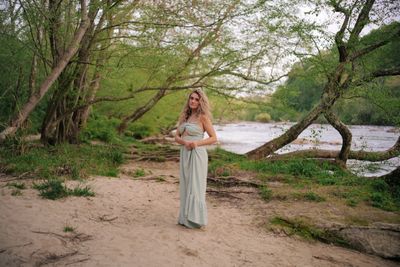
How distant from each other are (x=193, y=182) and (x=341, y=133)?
8.16m

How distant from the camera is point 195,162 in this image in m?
5.66

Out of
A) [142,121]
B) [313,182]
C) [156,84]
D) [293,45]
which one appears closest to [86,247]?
[313,182]

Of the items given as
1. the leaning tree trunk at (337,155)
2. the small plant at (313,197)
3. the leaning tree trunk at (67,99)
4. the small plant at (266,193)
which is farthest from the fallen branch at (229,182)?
the leaning tree trunk at (67,99)

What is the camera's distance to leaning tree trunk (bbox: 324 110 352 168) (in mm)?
11703

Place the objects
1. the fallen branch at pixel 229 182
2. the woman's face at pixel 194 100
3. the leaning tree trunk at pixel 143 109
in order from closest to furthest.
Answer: the woman's face at pixel 194 100 < the fallen branch at pixel 229 182 < the leaning tree trunk at pixel 143 109

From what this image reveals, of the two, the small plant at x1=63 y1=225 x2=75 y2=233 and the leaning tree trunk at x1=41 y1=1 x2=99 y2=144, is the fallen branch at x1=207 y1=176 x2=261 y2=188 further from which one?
the leaning tree trunk at x1=41 y1=1 x2=99 y2=144

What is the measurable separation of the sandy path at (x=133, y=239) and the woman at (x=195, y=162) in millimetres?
285

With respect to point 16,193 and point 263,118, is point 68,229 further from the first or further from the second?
point 263,118

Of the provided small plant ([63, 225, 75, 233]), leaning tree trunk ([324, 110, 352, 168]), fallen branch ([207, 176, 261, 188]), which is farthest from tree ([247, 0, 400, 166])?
small plant ([63, 225, 75, 233])

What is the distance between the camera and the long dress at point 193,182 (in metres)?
5.62

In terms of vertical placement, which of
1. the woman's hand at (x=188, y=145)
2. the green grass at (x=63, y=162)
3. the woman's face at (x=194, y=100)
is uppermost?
the woman's face at (x=194, y=100)

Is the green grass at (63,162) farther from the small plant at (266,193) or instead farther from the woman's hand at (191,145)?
the small plant at (266,193)

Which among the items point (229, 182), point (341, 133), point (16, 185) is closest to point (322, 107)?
point (341, 133)

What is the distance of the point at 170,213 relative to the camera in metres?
6.78
